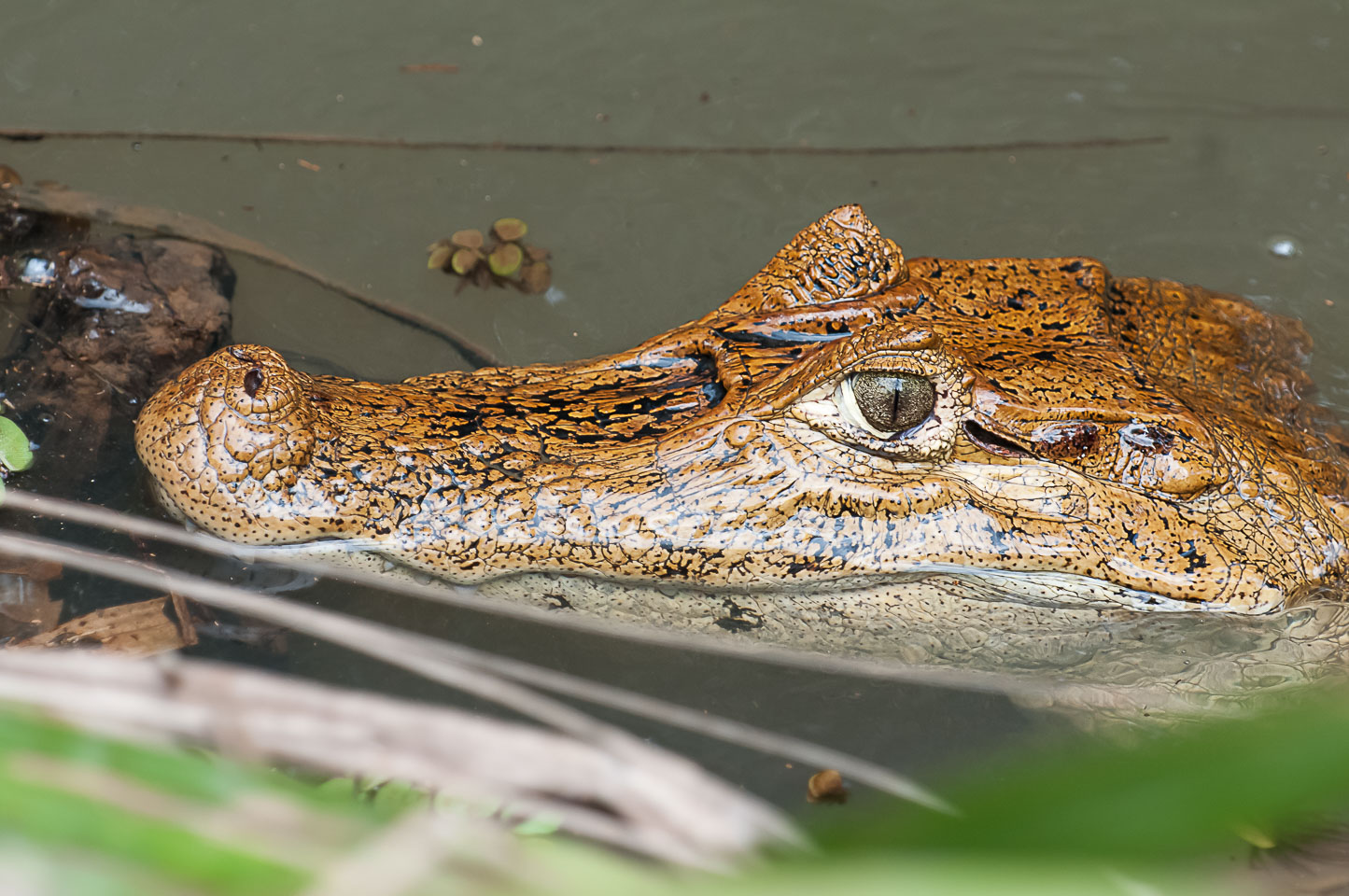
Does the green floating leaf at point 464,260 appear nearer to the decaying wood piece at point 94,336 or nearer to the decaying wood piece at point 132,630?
the decaying wood piece at point 94,336

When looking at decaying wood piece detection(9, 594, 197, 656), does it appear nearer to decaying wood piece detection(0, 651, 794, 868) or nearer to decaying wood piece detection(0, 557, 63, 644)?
decaying wood piece detection(0, 557, 63, 644)

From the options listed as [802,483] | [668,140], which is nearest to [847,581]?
[802,483]

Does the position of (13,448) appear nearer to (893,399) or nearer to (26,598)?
(26,598)

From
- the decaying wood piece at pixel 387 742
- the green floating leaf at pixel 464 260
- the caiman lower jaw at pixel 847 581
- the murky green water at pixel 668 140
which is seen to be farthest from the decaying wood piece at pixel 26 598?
the decaying wood piece at pixel 387 742

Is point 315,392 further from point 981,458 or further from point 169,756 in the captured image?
point 169,756

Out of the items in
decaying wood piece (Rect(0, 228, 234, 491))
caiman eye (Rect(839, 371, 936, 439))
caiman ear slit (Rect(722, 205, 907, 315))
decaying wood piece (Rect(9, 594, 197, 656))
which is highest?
caiman ear slit (Rect(722, 205, 907, 315))

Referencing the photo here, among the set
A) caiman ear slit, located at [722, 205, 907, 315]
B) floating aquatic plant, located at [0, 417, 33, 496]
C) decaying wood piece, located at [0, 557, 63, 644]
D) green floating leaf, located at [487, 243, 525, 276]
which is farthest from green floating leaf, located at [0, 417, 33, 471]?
caiman ear slit, located at [722, 205, 907, 315]
